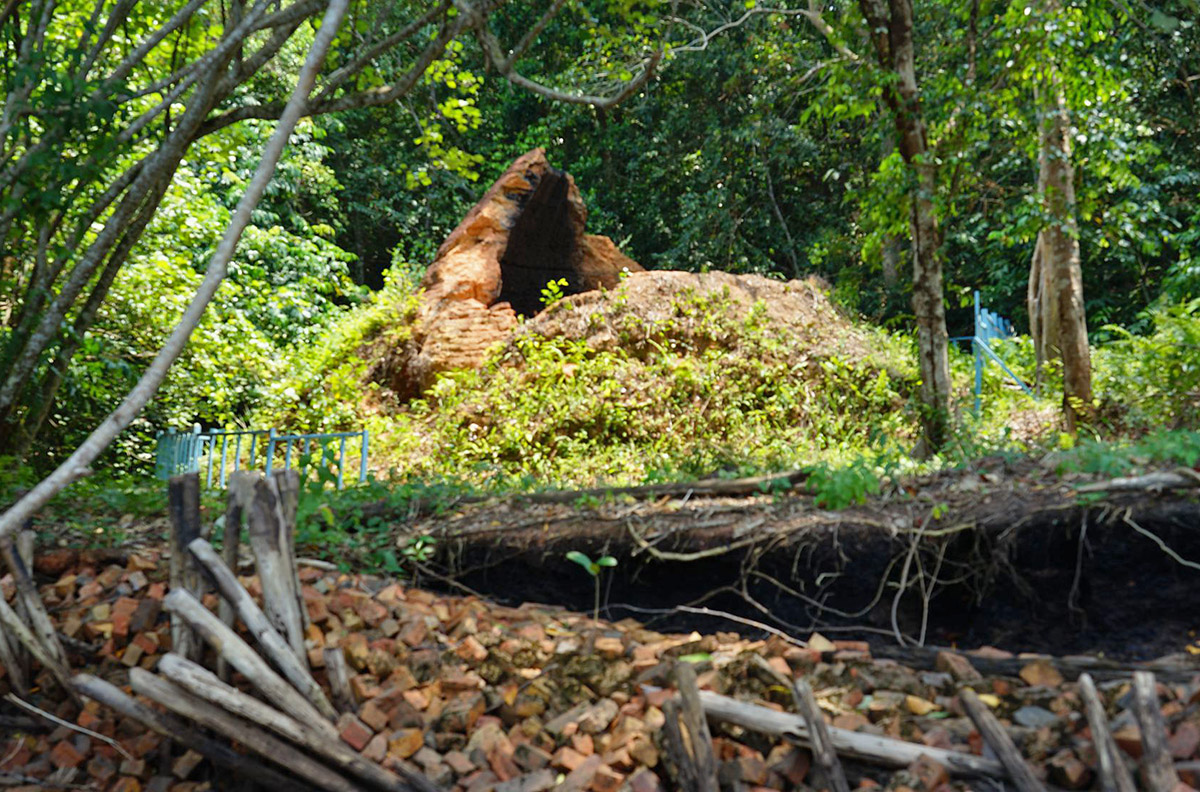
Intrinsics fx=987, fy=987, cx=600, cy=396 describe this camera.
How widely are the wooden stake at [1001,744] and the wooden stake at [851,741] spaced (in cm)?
5

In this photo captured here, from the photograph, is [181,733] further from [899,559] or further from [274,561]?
[899,559]

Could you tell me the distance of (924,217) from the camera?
774 centimetres

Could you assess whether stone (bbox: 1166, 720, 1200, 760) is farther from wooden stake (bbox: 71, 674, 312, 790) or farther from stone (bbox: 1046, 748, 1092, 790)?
wooden stake (bbox: 71, 674, 312, 790)

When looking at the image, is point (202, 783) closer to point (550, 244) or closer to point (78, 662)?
point (78, 662)

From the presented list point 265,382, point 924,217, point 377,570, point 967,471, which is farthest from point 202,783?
point 265,382

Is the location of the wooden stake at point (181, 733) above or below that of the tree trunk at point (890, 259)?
below

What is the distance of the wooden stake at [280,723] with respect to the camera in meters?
3.32

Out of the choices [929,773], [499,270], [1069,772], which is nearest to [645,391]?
[499,270]

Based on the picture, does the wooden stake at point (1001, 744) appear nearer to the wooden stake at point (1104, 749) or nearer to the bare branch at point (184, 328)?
the wooden stake at point (1104, 749)

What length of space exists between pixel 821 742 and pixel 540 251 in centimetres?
1138

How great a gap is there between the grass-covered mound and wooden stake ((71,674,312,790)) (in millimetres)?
5480

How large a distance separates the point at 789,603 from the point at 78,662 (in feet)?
10.1

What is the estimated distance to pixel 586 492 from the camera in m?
5.38

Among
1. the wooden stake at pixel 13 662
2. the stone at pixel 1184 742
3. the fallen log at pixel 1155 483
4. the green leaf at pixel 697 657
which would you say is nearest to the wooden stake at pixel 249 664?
the wooden stake at pixel 13 662
